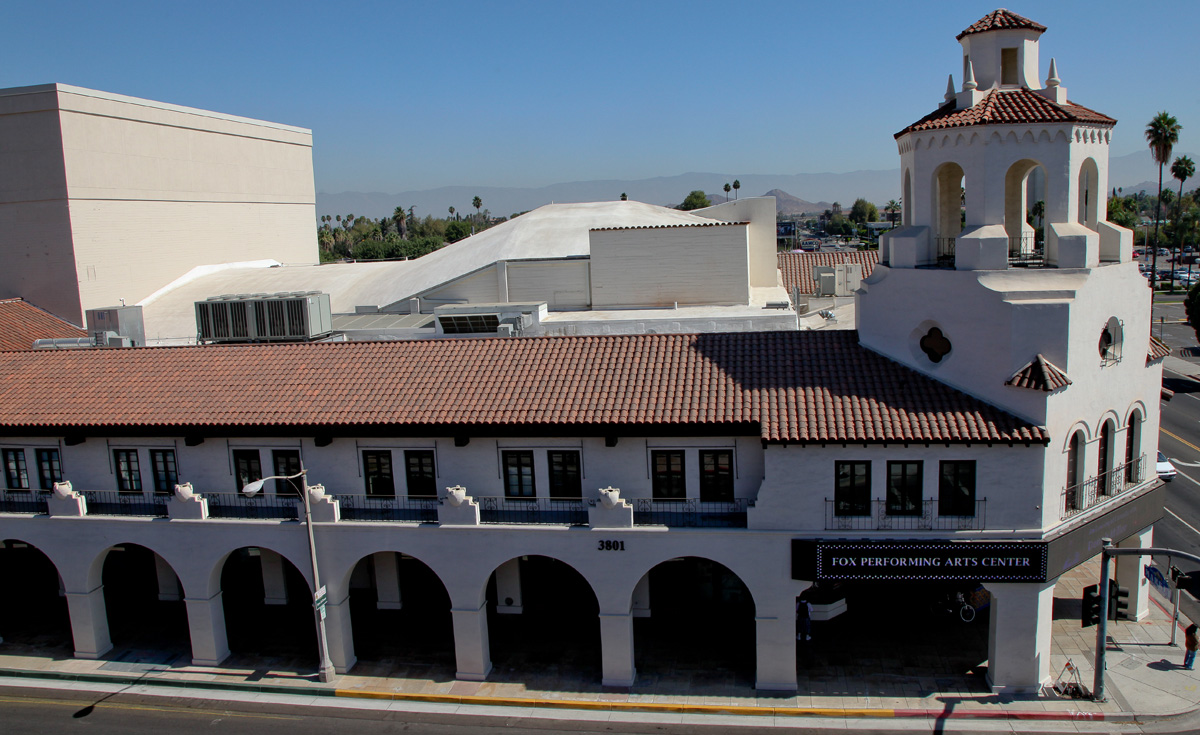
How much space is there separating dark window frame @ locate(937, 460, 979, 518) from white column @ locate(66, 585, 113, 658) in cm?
2271

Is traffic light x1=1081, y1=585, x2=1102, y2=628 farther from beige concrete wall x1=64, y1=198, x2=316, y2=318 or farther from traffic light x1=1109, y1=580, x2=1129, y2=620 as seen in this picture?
beige concrete wall x1=64, y1=198, x2=316, y2=318

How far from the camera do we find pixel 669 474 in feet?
73.5

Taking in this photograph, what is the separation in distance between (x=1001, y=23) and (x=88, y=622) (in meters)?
29.8

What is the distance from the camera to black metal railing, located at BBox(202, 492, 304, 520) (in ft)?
77.7

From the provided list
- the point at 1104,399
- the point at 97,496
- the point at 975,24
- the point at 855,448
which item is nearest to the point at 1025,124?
the point at 975,24

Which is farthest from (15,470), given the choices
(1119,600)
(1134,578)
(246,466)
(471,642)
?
(1134,578)

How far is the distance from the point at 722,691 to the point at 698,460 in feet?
18.7

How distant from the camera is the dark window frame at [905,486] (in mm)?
20734

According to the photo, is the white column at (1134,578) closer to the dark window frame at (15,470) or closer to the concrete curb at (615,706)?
the concrete curb at (615,706)

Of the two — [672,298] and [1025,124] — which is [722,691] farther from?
[672,298]

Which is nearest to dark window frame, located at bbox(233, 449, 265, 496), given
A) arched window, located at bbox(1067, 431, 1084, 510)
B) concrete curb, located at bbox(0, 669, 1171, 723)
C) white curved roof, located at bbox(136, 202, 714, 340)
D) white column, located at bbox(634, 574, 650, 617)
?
concrete curb, located at bbox(0, 669, 1171, 723)

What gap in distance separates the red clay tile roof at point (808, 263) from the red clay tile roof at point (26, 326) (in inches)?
1576

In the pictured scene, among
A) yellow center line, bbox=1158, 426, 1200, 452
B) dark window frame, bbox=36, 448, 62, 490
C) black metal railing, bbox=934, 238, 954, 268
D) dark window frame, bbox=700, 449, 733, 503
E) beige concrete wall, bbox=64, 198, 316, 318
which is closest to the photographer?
dark window frame, bbox=700, 449, 733, 503

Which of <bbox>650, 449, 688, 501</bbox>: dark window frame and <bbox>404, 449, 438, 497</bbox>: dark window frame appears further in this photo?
<bbox>404, 449, 438, 497</bbox>: dark window frame
